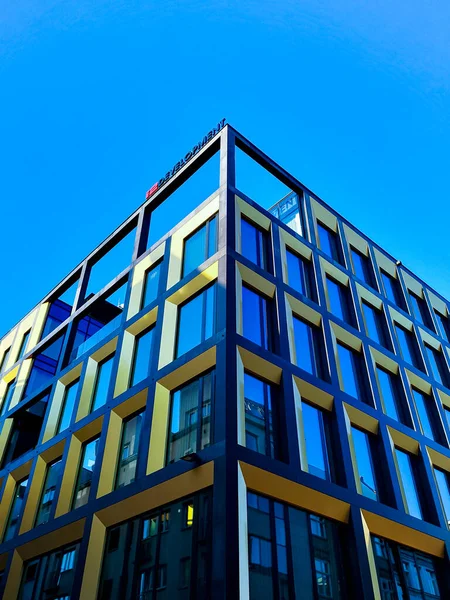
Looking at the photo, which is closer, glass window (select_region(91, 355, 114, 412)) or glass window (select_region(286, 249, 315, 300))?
glass window (select_region(91, 355, 114, 412))

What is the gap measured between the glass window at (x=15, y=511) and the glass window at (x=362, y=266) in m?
22.9

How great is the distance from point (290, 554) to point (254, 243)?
45.5ft

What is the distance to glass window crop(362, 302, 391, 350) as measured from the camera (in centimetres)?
2975

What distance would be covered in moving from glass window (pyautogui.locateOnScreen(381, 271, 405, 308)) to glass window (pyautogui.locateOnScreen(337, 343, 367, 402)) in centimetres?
849

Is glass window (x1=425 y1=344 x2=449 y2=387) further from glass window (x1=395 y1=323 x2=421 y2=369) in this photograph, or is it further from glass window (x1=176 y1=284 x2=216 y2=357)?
glass window (x1=176 y1=284 x2=216 y2=357)

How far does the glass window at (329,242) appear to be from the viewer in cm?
3088

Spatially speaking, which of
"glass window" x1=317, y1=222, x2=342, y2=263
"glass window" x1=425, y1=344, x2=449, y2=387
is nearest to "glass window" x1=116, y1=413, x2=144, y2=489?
"glass window" x1=317, y1=222, x2=342, y2=263

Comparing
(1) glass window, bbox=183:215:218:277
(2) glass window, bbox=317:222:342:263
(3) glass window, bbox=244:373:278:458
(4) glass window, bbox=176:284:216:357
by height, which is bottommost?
(3) glass window, bbox=244:373:278:458

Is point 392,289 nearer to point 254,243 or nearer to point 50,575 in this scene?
point 254,243

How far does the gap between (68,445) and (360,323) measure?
16.6 metres

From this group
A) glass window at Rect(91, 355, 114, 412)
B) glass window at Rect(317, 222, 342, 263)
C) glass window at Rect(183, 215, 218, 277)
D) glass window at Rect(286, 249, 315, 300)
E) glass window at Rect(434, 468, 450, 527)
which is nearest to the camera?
glass window at Rect(183, 215, 218, 277)

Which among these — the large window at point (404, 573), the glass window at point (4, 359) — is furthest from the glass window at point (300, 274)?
the glass window at point (4, 359)

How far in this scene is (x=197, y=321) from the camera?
867 inches

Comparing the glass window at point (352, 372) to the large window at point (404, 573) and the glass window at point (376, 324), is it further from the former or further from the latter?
the large window at point (404, 573)
